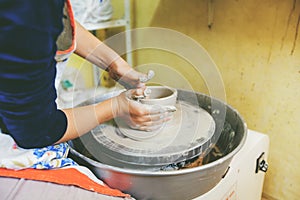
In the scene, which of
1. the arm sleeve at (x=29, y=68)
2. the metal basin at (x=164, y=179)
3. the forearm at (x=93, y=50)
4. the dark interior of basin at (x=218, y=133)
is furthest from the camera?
the forearm at (x=93, y=50)

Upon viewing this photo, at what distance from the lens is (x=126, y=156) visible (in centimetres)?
74

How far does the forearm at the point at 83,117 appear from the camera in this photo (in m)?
0.70

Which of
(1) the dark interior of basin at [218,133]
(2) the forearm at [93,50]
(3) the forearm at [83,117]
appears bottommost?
(1) the dark interior of basin at [218,133]

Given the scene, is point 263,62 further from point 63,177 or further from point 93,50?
point 63,177

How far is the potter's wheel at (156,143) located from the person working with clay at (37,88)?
0.04m

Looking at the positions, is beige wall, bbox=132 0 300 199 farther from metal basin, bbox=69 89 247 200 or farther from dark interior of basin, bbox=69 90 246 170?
metal basin, bbox=69 89 247 200

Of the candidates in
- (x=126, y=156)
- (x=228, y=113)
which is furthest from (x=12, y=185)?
(x=228, y=113)

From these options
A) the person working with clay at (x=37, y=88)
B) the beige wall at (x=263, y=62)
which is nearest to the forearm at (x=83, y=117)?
the person working with clay at (x=37, y=88)

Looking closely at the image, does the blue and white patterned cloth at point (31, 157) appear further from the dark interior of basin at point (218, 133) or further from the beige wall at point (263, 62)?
the beige wall at point (263, 62)

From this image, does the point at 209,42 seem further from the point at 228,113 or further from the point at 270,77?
the point at 228,113

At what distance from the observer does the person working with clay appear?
51 cm

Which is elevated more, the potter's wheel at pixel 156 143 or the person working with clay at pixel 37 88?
the person working with clay at pixel 37 88

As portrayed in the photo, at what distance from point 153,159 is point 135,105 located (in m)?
0.14

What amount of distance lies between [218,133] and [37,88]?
551 mm
